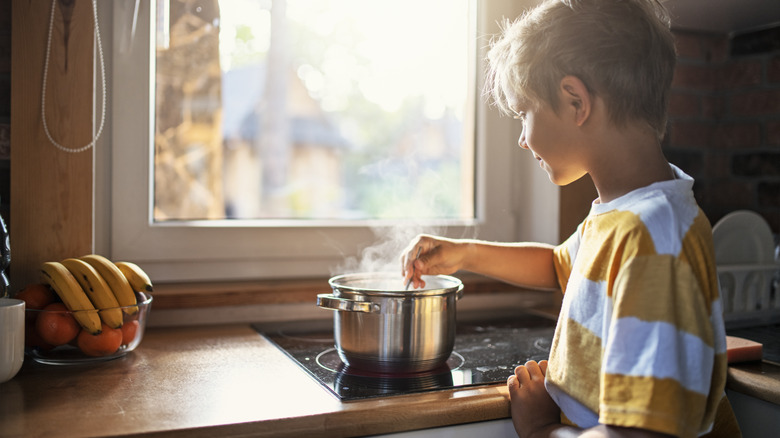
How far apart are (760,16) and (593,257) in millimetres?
1065

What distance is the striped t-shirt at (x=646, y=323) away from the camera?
0.76m

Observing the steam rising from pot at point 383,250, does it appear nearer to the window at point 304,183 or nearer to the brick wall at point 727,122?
the window at point 304,183

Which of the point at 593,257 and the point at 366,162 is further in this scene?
the point at 366,162

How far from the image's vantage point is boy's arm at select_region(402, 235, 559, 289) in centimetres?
122

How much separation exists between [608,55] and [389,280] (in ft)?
1.90

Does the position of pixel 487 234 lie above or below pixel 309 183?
below

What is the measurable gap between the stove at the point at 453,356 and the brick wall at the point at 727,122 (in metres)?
0.63

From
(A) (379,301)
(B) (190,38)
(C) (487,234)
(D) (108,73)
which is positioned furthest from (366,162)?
(A) (379,301)

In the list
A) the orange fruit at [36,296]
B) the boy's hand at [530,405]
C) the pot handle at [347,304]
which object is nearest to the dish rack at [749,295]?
the boy's hand at [530,405]

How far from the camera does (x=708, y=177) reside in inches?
71.0

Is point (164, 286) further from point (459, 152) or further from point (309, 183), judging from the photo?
point (459, 152)

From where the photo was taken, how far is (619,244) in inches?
33.0

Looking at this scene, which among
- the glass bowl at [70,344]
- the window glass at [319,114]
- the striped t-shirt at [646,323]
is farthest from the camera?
the window glass at [319,114]

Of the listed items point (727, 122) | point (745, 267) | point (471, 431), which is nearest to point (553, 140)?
point (471, 431)
